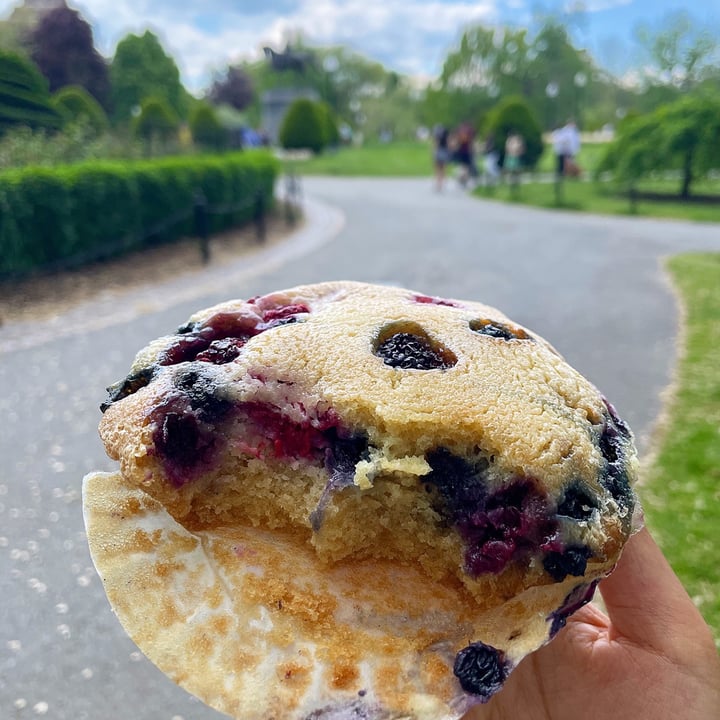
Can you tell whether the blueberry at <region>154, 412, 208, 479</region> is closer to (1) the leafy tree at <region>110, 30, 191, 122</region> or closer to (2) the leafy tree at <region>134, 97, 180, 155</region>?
(2) the leafy tree at <region>134, 97, 180, 155</region>

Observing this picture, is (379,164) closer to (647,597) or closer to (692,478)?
(692,478)

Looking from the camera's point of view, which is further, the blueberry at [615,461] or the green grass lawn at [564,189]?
the green grass lawn at [564,189]

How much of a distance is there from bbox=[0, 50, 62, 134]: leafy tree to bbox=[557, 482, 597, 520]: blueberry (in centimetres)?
1294

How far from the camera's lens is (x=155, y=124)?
1823 cm

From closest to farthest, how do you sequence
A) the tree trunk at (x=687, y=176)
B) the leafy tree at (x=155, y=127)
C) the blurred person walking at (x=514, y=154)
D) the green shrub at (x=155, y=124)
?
the leafy tree at (x=155, y=127) < the green shrub at (x=155, y=124) < the tree trunk at (x=687, y=176) < the blurred person walking at (x=514, y=154)

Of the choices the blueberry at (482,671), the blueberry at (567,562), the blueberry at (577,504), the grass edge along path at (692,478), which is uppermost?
the blueberry at (577,504)

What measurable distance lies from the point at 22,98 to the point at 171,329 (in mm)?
8667

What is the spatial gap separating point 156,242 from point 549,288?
595cm

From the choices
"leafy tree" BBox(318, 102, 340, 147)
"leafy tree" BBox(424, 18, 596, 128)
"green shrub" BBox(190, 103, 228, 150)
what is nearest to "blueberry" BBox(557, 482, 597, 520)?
"green shrub" BBox(190, 103, 228, 150)

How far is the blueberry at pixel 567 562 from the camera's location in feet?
4.28

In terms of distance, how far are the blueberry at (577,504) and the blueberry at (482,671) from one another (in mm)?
322

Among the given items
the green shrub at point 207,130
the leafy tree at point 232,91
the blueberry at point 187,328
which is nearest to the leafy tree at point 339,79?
the leafy tree at point 232,91

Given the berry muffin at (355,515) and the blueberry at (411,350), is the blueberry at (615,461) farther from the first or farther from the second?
the blueberry at (411,350)

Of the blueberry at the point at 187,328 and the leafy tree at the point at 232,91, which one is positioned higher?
the leafy tree at the point at 232,91
